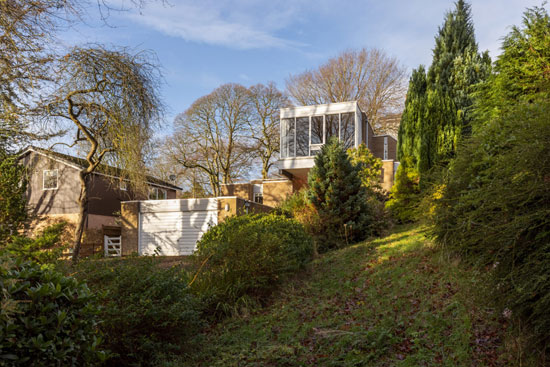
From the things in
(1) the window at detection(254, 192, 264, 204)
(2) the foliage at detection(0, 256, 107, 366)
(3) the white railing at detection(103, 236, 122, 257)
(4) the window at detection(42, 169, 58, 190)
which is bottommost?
(3) the white railing at detection(103, 236, 122, 257)

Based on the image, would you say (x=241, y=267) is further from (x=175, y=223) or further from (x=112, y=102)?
(x=175, y=223)

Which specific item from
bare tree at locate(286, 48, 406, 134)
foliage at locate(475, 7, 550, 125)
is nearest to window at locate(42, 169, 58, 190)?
bare tree at locate(286, 48, 406, 134)

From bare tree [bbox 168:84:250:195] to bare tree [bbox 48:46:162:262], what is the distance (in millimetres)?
13347

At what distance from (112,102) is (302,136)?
975cm

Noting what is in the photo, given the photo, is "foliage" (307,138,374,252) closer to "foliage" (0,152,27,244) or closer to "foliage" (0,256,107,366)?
"foliage" (0,256,107,366)

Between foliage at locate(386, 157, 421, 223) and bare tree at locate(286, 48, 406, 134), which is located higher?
bare tree at locate(286, 48, 406, 134)

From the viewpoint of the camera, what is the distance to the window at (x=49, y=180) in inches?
909

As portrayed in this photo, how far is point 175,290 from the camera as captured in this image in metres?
5.36

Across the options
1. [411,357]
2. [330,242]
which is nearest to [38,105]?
[330,242]

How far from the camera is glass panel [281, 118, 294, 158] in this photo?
20.8 m

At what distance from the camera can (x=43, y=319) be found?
2.93m

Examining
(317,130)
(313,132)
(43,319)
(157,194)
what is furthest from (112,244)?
(43,319)

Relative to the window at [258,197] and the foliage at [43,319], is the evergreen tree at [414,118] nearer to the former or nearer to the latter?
the window at [258,197]

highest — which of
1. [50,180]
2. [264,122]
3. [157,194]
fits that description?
[264,122]
